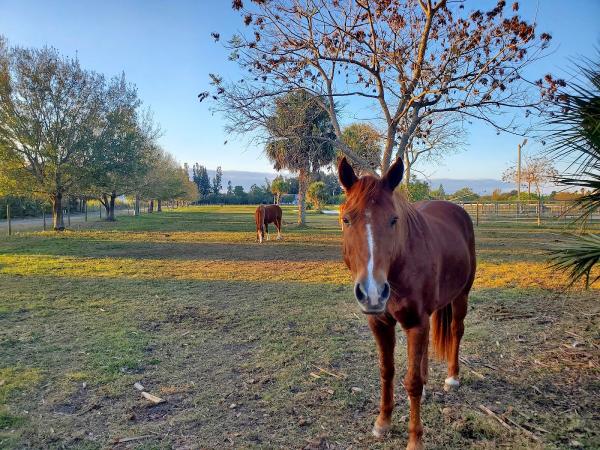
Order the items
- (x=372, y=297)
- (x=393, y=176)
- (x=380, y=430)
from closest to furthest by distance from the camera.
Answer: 1. (x=372, y=297)
2. (x=393, y=176)
3. (x=380, y=430)

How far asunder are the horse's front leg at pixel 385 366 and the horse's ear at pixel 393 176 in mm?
1000

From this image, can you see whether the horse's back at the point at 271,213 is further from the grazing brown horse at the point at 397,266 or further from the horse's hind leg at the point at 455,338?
the grazing brown horse at the point at 397,266

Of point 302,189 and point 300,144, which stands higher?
point 300,144

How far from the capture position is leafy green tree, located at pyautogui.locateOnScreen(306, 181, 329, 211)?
50.8 meters

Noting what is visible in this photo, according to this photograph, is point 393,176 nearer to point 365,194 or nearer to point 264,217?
point 365,194

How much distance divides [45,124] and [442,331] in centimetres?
2094

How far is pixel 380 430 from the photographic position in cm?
275

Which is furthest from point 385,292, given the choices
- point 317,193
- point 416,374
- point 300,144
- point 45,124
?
point 317,193

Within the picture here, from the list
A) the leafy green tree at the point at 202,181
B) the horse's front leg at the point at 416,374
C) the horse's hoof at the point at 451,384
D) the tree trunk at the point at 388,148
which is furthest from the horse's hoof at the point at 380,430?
the leafy green tree at the point at 202,181

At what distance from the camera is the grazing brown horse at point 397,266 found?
2.03 m

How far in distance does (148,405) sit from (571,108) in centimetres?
474

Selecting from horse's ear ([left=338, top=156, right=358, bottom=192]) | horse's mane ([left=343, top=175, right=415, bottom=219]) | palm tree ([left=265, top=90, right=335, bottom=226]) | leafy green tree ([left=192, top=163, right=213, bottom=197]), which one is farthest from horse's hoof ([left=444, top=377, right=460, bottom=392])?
leafy green tree ([left=192, top=163, right=213, bottom=197])

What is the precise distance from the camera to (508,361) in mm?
3926

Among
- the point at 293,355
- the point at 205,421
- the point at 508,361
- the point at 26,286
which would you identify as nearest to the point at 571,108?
the point at 508,361
